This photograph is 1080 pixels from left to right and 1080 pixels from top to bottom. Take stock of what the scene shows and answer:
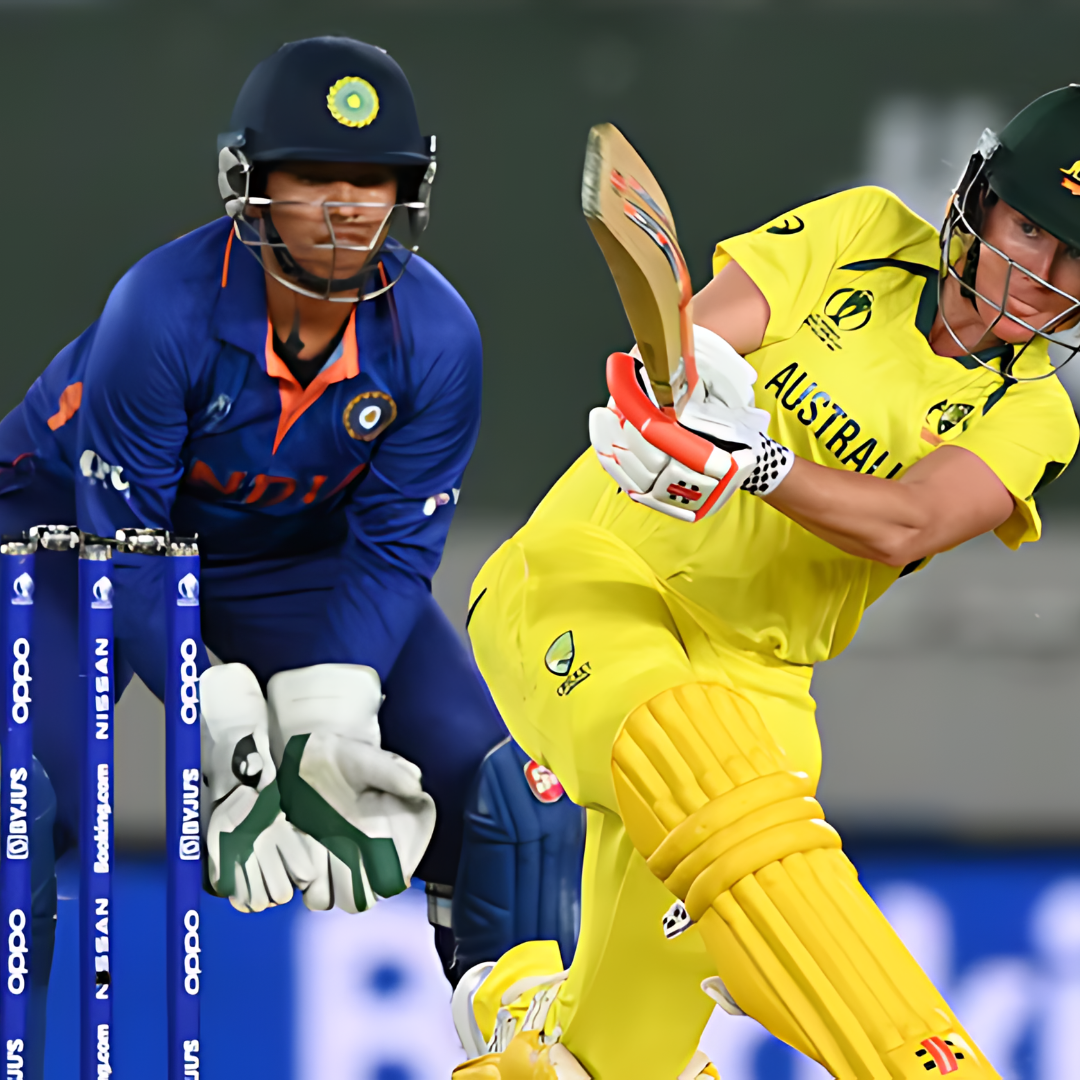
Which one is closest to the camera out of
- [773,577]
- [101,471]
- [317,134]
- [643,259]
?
[643,259]

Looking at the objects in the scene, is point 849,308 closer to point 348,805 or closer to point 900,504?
point 900,504

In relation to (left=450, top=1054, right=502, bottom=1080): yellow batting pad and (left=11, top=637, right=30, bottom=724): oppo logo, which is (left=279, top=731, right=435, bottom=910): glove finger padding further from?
(left=11, top=637, right=30, bottom=724): oppo logo

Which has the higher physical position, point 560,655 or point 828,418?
point 828,418

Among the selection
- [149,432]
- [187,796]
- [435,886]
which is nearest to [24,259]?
[149,432]

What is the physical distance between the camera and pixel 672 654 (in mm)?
1982

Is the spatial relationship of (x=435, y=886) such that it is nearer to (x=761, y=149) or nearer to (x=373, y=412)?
(x=373, y=412)

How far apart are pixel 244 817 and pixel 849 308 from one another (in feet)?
3.58

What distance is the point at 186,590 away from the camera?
1.96m

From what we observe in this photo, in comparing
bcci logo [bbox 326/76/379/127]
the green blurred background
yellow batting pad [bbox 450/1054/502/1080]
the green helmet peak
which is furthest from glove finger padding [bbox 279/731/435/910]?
the green blurred background

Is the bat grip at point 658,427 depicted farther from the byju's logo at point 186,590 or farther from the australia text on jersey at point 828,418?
the byju's logo at point 186,590

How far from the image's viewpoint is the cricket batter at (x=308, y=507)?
2.35 meters

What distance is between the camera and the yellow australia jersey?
1996mm

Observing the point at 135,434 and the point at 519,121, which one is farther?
the point at 519,121

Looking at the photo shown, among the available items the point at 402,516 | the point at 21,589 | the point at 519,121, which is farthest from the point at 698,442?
the point at 519,121
